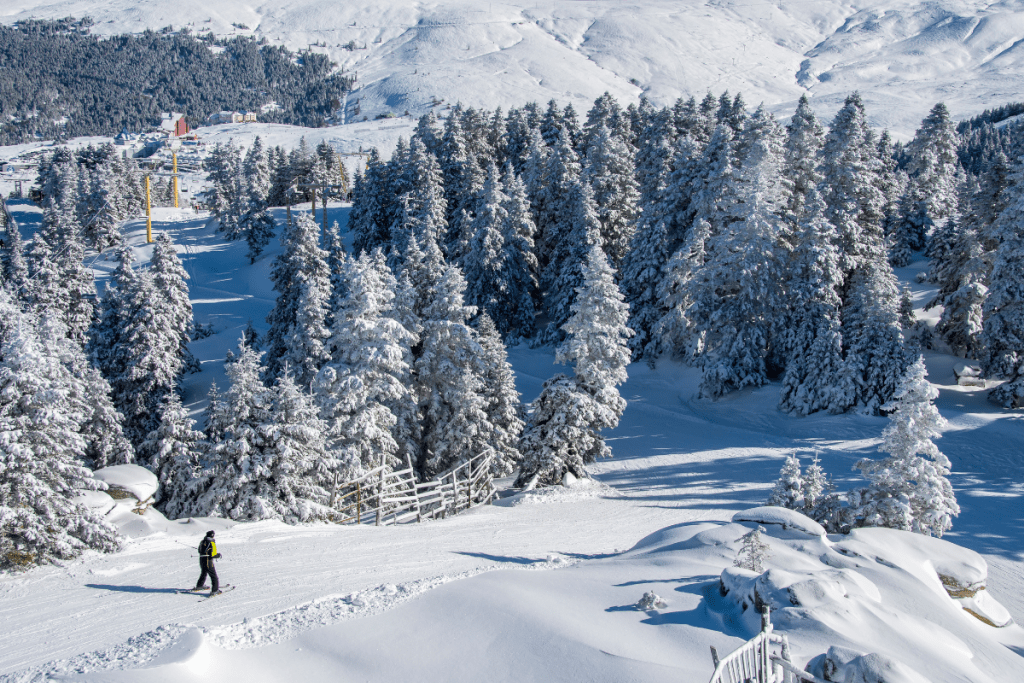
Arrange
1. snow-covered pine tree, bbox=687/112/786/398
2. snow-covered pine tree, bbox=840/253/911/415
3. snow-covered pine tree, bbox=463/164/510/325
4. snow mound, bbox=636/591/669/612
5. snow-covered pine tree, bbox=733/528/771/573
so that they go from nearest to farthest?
1. snow mound, bbox=636/591/669/612
2. snow-covered pine tree, bbox=733/528/771/573
3. snow-covered pine tree, bbox=840/253/911/415
4. snow-covered pine tree, bbox=687/112/786/398
5. snow-covered pine tree, bbox=463/164/510/325

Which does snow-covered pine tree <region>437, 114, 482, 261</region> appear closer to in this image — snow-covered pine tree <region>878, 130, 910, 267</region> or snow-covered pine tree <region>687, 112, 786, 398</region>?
snow-covered pine tree <region>687, 112, 786, 398</region>

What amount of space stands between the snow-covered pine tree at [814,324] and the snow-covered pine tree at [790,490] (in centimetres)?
1487

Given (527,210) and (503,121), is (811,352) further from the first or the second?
(503,121)

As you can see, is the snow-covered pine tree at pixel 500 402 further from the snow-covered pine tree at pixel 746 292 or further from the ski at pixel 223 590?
the ski at pixel 223 590

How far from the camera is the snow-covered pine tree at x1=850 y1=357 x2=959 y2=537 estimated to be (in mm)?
15352

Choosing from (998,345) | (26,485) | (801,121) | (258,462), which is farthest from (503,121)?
(26,485)

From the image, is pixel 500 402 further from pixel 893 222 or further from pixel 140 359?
pixel 893 222

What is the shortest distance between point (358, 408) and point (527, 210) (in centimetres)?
2641

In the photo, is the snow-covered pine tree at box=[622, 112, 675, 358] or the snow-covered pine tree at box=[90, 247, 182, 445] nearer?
the snow-covered pine tree at box=[90, 247, 182, 445]

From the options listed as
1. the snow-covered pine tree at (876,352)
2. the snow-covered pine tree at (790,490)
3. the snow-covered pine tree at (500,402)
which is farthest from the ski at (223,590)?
the snow-covered pine tree at (876,352)

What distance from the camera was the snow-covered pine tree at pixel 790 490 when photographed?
17.2 meters

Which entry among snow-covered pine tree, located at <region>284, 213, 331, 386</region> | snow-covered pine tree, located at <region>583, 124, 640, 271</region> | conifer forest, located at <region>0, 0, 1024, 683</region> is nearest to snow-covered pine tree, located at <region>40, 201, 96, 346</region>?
conifer forest, located at <region>0, 0, 1024, 683</region>

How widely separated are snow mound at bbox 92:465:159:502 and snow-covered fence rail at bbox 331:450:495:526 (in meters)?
5.22

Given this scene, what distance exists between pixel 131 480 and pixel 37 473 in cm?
294
